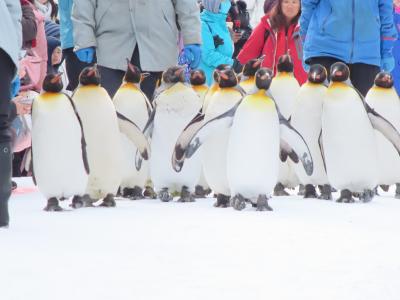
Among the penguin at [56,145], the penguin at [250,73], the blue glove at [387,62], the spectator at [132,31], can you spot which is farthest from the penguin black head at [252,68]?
the penguin at [56,145]

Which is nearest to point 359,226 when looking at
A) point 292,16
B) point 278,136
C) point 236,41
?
point 278,136

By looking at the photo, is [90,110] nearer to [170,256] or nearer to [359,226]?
[359,226]

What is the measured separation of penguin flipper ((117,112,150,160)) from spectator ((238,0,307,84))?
2346 millimetres

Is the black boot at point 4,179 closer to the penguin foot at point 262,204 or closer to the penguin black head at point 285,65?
the penguin foot at point 262,204

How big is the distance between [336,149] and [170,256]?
2.55 metres

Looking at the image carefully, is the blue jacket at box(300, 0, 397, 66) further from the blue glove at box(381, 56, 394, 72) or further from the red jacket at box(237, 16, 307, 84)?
the red jacket at box(237, 16, 307, 84)

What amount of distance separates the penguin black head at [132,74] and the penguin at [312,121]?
0.98m

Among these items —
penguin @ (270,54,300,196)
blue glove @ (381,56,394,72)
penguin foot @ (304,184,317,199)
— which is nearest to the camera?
penguin foot @ (304,184,317,199)

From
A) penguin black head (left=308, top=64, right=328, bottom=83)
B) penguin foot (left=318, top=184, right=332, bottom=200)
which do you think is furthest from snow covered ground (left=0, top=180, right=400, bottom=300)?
penguin black head (left=308, top=64, right=328, bottom=83)

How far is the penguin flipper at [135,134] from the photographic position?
575 centimetres

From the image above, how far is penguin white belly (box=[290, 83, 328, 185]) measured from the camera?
618 centimetres

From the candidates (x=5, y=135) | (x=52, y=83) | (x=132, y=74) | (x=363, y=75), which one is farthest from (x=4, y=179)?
(x=363, y=75)

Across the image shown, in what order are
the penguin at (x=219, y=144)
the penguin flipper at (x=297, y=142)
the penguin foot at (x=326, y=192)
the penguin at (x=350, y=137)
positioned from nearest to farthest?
the penguin flipper at (x=297, y=142), the penguin at (x=219, y=144), the penguin at (x=350, y=137), the penguin foot at (x=326, y=192)

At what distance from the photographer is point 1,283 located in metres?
3.02
